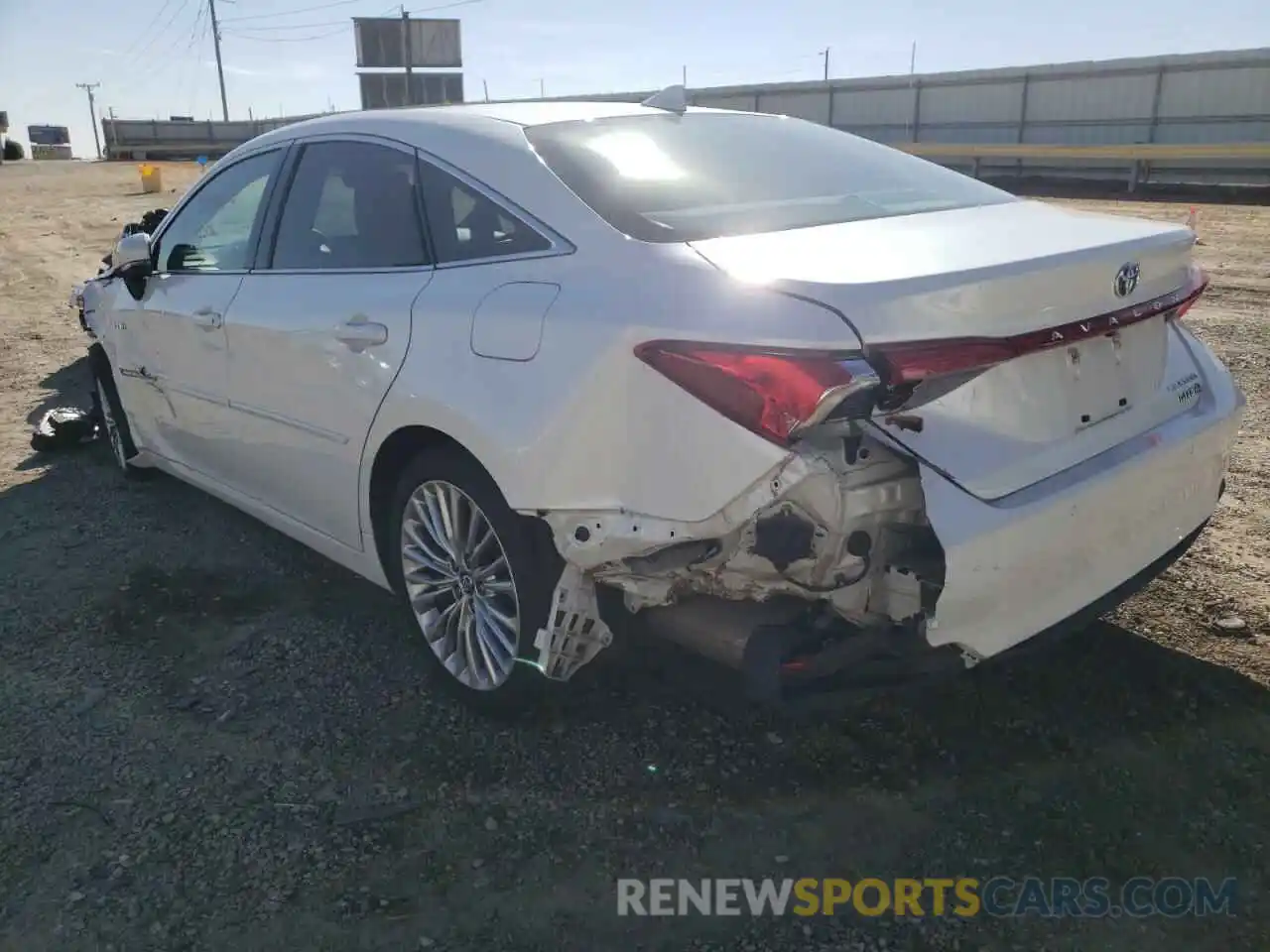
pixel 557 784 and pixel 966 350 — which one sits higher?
pixel 966 350

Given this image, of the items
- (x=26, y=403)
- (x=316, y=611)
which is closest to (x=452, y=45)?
(x=26, y=403)

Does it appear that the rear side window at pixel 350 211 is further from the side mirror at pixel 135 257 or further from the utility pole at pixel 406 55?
the utility pole at pixel 406 55

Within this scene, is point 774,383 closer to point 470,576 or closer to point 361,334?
point 470,576

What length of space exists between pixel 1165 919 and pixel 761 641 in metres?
1.08

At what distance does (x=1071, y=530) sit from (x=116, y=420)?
188 inches

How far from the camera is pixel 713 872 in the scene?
2.46 meters

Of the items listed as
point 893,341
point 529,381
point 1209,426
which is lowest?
point 1209,426

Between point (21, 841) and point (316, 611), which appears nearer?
point (21, 841)

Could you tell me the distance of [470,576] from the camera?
9.82 feet

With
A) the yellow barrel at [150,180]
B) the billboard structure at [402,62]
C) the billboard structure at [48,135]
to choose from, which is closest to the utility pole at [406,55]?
A: the billboard structure at [402,62]

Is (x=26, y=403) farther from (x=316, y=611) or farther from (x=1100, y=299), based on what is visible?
(x=1100, y=299)

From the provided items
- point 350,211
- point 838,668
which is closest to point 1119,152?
point 350,211

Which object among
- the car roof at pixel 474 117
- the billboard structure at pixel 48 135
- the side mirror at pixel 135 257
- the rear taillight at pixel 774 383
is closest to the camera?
the rear taillight at pixel 774 383

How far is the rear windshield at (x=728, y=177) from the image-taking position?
2.69 meters
